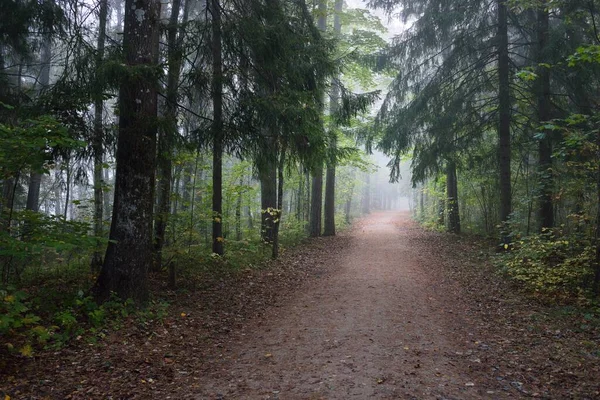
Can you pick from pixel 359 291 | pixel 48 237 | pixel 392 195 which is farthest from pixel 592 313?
pixel 392 195

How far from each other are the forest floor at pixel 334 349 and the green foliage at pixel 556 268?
1.43ft

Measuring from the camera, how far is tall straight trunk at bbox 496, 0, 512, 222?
11.9 m

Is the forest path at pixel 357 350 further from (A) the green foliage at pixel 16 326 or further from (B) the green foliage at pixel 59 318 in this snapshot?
(A) the green foliage at pixel 16 326

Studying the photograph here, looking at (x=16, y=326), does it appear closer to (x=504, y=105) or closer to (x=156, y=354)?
(x=156, y=354)

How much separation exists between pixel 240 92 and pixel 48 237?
14.9 feet

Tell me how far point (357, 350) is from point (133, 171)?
A: 445 cm

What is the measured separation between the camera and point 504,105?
11977 mm

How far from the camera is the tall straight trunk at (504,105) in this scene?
11.9 m

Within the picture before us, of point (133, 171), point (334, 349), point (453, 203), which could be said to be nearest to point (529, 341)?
point (334, 349)

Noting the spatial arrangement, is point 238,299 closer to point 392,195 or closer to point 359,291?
point 359,291

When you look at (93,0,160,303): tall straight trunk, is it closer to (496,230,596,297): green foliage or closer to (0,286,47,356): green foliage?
(0,286,47,356): green foliage

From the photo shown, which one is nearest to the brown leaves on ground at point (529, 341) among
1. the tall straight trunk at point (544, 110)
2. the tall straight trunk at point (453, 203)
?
the tall straight trunk at point (544, 110)

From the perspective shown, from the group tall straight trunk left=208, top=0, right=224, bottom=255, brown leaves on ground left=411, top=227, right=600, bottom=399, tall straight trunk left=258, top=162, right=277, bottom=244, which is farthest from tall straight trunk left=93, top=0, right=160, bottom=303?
tall straight trunk left=258, top=162, right=277, bottom=244

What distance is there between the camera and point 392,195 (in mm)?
80500
